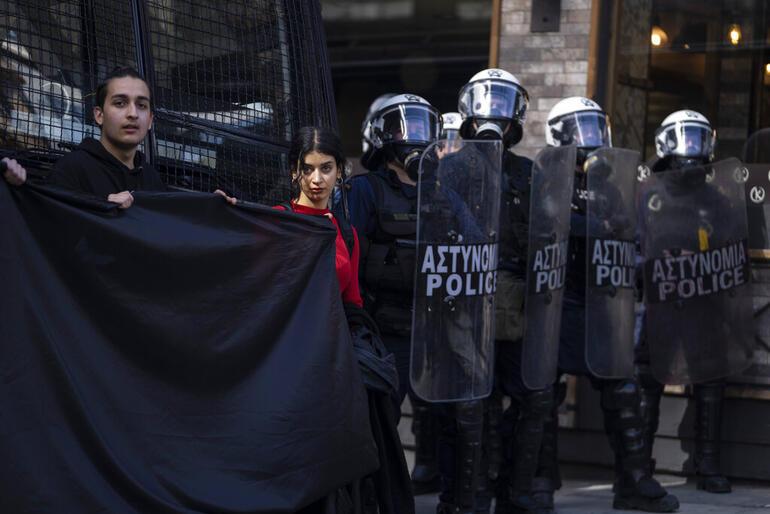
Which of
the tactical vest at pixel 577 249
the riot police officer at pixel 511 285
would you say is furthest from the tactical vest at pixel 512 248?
the tactical vest at pixel 577 249

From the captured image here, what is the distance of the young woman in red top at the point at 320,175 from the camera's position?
5.28m

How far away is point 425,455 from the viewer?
8.27m

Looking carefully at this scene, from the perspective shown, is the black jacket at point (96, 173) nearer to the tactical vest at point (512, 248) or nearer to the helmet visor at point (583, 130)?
the tactical vest at point (512, 248)

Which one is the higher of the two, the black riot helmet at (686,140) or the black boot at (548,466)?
the black riot helmet at (686,140)

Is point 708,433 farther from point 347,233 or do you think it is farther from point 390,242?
point 347,233

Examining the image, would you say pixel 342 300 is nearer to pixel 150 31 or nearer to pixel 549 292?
pixel 150 31

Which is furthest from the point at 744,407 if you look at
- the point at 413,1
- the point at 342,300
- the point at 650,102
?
the point at 413,1

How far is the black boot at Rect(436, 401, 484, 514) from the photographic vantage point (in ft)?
21.0

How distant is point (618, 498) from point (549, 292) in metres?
1.28

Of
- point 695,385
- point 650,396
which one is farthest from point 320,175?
point 695,385

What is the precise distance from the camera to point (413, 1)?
43.7ft

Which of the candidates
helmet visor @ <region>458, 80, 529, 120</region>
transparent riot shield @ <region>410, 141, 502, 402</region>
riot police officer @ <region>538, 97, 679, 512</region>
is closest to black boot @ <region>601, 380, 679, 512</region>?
riot police officer @ <region>538, 97, 679, 512</region>

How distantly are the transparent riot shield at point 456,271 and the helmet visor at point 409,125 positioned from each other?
0.94ft

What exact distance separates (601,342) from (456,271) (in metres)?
1.21
